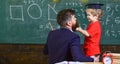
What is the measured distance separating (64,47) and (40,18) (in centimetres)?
378

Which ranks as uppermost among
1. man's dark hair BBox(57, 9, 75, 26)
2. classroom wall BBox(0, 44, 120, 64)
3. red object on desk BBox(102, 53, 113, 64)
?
man's dark hair BBox(57, 9, 75, 26)

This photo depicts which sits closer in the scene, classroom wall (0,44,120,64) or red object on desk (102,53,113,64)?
red object on desk (102,53,113,64)

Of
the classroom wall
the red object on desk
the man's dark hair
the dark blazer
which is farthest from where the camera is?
the classroom wall

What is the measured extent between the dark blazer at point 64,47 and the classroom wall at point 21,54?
3570 millimetres

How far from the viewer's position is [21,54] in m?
8.51

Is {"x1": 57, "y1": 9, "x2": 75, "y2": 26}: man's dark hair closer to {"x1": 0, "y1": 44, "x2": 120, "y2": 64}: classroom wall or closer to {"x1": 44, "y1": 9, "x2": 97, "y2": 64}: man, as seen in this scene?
{"x1": 44, "y1": 9, "x2": 97, "y2": 64}: man

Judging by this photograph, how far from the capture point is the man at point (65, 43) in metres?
4.53

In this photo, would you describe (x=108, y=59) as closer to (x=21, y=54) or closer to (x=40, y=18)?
(x=40, y=18)

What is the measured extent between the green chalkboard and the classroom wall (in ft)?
0.33

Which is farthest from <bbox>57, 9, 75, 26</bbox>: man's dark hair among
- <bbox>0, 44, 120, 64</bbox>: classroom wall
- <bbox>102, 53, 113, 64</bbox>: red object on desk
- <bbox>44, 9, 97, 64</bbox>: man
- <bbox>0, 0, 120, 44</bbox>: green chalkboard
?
<bbox>0, 44, 120, 64</bbox>: classroom wall

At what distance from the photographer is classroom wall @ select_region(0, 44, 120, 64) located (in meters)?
8.49

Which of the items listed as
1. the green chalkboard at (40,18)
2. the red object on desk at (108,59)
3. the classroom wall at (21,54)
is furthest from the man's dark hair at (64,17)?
the classroom wall at (21,54)

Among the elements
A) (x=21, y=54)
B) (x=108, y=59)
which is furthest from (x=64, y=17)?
(x=21, y=54)

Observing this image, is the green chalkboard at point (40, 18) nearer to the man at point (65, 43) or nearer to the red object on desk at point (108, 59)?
the man at point (65, 43)
